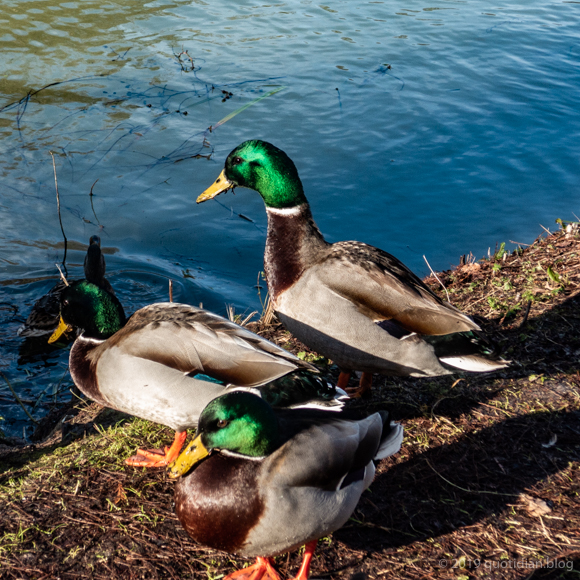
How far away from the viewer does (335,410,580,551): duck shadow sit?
2.98 meters

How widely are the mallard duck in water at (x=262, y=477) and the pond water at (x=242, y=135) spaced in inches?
109

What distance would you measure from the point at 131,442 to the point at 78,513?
0.68m

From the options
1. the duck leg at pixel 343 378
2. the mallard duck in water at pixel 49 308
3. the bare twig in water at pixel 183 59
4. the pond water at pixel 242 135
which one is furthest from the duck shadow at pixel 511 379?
the bare twig in water at pixel 183 59

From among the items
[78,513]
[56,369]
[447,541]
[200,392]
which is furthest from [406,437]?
[56,369]

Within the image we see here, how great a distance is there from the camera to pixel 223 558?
288 cm

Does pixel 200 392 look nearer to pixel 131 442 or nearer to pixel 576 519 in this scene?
pixel 131 442

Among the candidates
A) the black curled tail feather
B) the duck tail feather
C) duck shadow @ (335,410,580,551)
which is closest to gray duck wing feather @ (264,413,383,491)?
the duck tail feather

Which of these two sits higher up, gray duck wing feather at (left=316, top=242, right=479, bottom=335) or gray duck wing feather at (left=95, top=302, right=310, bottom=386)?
gray duck wing feather at (left=316, top=242, right=479, bottom=335)

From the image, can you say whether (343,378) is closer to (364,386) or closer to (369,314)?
(364,386)

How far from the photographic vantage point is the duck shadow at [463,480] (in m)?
2.98

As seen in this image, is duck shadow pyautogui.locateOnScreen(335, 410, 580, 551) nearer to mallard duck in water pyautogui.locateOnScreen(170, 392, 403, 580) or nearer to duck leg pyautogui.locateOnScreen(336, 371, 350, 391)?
mallard duck in water pyautogui.locateOnScreen(170, 392, 403, 580)

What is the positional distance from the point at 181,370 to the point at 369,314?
44.5 inches

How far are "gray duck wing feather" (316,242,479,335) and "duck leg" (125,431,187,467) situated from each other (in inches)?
49.4

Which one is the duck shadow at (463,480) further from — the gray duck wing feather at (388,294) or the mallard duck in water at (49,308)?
the mallard duck in water at (49,308)
